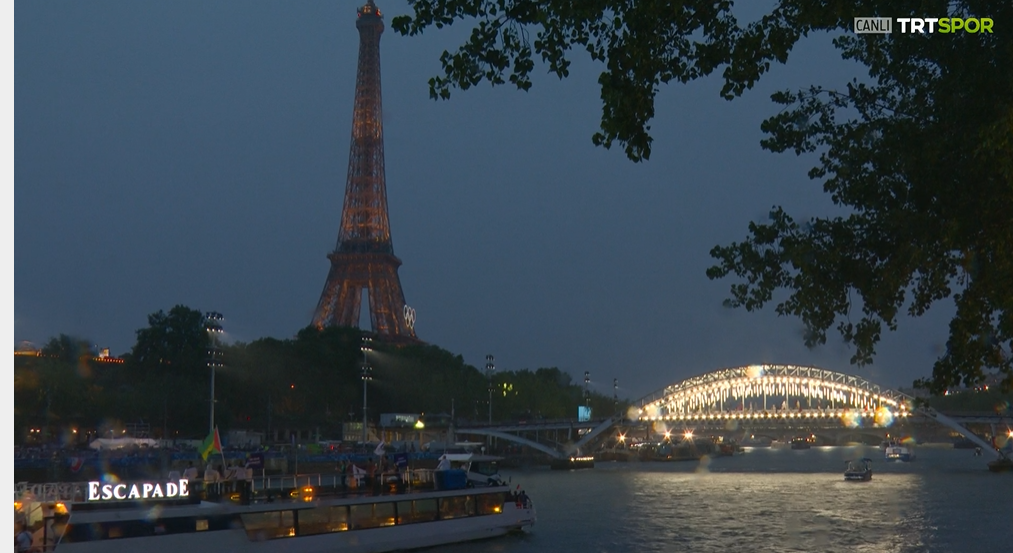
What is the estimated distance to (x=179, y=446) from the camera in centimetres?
5584

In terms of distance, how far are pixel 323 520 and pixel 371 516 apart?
1.39 metres

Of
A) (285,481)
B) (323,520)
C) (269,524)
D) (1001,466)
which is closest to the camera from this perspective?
(269,524)

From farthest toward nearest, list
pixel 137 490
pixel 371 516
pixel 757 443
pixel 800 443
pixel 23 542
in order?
pixel 757 443, pixel 800 443, pixel 371 516, pixel 137 490, pixel 23 542

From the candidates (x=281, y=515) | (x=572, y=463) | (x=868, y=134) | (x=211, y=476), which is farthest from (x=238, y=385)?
(x=868, y=134)

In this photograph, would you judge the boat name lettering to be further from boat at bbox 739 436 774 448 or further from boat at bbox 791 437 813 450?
boat at bbox 739 436 774 448

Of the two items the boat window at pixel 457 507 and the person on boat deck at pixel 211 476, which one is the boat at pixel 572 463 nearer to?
the boat window at pixel 457 507

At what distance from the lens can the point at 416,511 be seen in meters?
28.5

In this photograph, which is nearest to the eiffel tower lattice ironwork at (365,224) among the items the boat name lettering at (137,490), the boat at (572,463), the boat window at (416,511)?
the boat at (572,463)

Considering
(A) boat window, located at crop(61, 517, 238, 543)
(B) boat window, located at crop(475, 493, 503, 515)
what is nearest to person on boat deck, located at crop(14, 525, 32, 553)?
(A) boat window, located at crop(61, 517, 238, 543)

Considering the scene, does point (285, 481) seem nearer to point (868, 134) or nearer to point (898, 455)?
point (868, 134)

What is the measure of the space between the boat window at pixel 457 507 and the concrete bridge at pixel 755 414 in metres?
41.5

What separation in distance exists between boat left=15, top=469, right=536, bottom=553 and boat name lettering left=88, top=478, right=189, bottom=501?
23mm

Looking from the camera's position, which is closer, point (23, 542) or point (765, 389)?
point (23, 542)

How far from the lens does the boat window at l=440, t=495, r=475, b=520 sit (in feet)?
96.0
